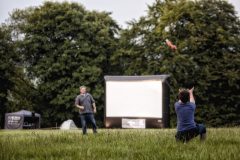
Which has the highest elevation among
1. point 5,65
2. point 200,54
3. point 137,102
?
point 200,54

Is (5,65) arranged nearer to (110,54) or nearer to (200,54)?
(110,54)

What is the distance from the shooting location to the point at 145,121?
30797mm

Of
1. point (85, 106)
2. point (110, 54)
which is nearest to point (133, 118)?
point (110, 54)

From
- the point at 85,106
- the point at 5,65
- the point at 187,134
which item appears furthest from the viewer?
the point at 5,65

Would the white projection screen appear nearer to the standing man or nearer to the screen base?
the screen base

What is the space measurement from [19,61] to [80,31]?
6602mm

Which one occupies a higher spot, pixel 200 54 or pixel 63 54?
pixel 63 54

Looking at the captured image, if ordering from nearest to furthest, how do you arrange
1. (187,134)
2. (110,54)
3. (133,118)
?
(187,134) < (133,118) < (110,54)

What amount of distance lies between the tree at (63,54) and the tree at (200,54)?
11.7 ft

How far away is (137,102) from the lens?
3127cm

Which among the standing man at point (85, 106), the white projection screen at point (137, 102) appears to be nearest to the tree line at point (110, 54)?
the white projection screen at point (137, 102)

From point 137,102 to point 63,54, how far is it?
13682 millimetres

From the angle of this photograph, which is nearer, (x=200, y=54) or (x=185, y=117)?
(x=185, y=117)

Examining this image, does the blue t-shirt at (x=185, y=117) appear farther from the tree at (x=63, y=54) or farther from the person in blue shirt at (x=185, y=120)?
the tree at (x=63, y=54)
